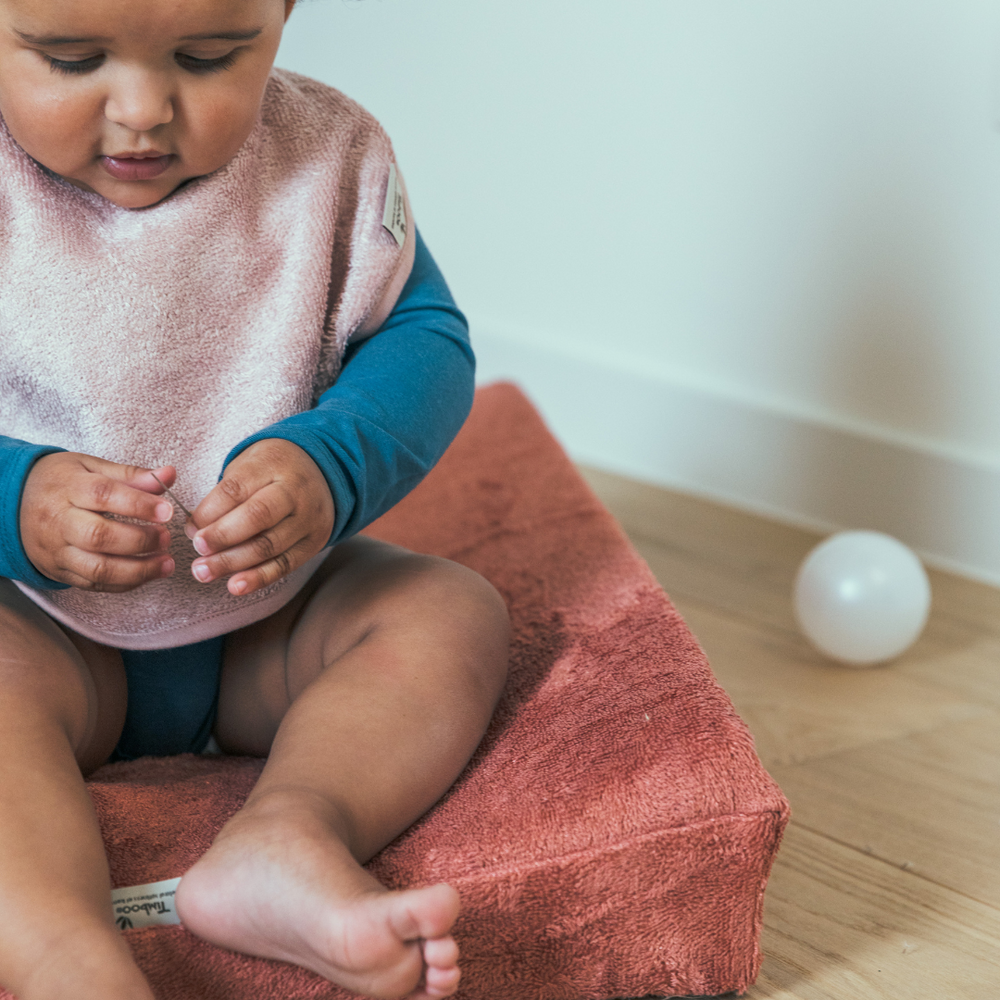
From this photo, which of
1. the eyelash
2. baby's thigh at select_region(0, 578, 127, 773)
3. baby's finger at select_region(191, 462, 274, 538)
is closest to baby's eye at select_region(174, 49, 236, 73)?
the eyelash

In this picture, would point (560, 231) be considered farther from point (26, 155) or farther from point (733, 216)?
point (26, 155)

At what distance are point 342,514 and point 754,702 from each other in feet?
1.65

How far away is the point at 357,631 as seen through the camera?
73 cm

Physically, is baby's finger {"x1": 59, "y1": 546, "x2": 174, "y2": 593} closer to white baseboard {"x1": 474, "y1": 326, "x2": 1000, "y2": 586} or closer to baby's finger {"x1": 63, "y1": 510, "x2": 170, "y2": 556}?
baby's finger {"x1": 63, "y1": 510, "x2": 170, "y2": 556}

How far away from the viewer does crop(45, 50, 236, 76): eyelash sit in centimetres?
62

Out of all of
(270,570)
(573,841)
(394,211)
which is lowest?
(573,841)

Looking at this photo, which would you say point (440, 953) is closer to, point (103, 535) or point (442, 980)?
point (442, 980)

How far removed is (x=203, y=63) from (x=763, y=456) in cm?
93

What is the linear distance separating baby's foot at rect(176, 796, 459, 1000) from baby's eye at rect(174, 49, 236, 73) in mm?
385

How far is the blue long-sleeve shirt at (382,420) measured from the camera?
649 millimetres

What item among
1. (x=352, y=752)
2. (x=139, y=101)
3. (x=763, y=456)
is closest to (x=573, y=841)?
(x=352, y=752)

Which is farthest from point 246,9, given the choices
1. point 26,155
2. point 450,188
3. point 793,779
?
point 450,188

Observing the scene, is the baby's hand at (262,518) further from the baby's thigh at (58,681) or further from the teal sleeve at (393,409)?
the baby's thigh at (58,681)

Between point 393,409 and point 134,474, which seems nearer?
point 134,474
